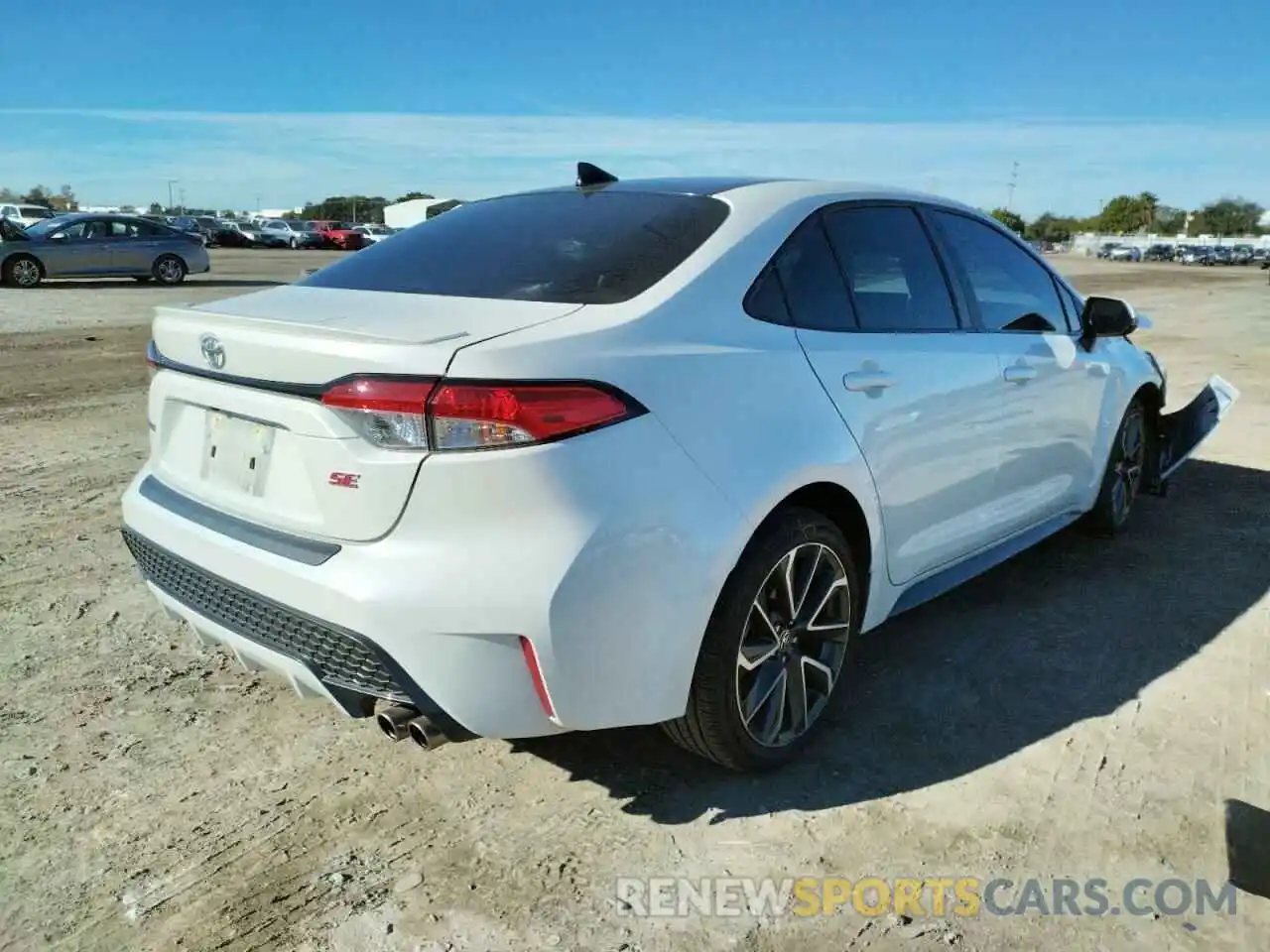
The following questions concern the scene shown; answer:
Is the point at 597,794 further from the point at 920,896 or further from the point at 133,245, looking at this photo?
the point at 133,245

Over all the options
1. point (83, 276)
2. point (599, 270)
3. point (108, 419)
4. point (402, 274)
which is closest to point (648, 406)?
point (599, 270)

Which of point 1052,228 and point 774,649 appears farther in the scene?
point 1052,228

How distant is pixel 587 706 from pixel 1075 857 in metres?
1.32

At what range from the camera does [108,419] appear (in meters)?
7.53

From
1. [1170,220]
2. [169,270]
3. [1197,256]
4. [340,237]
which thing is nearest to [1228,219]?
[1170,220]

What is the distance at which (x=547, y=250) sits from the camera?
302 centimetres

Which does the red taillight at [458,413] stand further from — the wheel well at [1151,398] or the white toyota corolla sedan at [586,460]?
the wheel well at [1151,398]

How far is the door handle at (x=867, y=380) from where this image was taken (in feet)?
9.91

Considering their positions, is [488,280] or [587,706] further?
[488,280]

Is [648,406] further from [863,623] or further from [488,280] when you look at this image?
[863,623]

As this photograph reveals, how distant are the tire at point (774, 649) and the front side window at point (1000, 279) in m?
1.36

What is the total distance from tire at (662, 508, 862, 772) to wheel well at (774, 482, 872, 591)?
53 mm

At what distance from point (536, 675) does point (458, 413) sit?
0.61m

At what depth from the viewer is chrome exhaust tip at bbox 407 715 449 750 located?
7.91 ft
